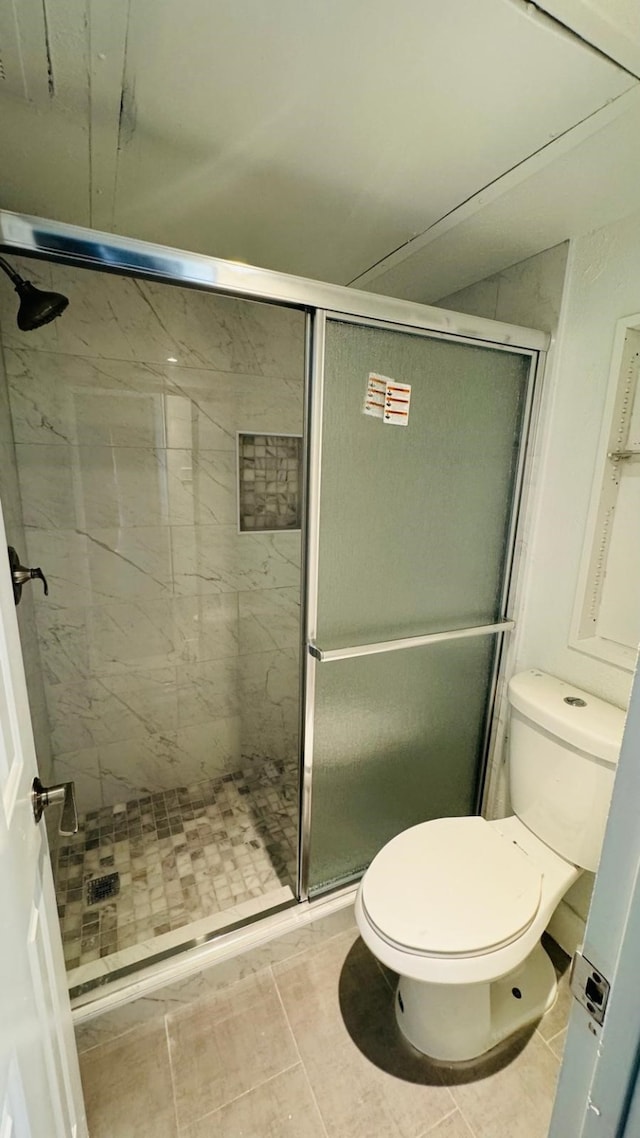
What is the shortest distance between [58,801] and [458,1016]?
1137mm

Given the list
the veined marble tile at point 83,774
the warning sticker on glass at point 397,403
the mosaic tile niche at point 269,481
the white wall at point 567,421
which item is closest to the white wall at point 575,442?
the white wall at point 567,421

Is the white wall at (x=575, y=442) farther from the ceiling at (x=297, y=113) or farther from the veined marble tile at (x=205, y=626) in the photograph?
the veined marble tile at (x=205, y=626)

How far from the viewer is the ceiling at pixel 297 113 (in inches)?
27.4

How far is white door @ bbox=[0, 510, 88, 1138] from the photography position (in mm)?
532

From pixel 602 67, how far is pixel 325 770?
1.64 meters

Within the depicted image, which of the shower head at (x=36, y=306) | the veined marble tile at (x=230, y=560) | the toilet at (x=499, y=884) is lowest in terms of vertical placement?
the toilet at (x=499, y=884)

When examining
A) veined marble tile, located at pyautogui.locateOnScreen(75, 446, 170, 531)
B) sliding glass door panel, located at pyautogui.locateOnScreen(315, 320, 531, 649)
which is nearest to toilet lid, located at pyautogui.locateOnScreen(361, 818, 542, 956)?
sliding glass door panel, located at pyautogui.locateOnScreen(315, 320, 531, 649)

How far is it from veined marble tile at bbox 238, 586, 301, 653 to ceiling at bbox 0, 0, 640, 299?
131 centimetres

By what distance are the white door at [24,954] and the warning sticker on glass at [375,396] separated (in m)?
0.87

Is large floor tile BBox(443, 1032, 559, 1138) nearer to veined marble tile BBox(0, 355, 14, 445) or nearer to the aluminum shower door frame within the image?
the aluminum shower door frame

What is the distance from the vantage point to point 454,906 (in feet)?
3.50

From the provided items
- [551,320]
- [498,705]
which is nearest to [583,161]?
[551,320]

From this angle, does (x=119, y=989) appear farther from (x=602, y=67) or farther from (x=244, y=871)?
(x=602, y=67)

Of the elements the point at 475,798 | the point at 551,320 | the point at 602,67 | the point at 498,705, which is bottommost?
the point at 475,798
